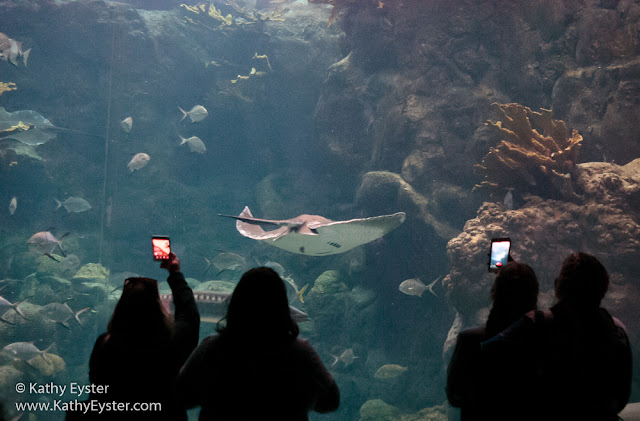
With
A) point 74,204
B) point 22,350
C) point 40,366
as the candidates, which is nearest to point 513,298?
point 22,350

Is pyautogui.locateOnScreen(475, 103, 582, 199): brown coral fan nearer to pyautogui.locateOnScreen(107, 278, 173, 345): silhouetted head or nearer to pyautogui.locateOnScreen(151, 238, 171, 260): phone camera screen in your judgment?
pyautogui.locateOnScreen(151, 238, 171, 260): phone camera screen

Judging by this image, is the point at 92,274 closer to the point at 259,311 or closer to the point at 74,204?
the point at 74,204

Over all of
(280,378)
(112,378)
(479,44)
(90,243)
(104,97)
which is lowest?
(90,243)

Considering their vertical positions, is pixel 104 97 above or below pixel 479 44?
below

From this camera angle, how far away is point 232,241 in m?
15.4

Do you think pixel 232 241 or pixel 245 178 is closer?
pixel 232 241

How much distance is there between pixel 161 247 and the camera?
198 cm

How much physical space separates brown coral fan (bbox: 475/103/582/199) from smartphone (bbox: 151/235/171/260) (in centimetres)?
557

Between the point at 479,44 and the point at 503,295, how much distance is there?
27.8ft

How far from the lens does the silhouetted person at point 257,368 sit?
134 cm

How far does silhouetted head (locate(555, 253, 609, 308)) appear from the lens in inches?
58.5

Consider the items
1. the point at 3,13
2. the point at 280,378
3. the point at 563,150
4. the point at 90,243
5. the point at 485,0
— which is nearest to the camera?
the point at 280,378

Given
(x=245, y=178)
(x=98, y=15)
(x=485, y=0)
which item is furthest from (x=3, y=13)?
(x=485, y=0)

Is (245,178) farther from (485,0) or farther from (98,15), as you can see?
(485,0)
